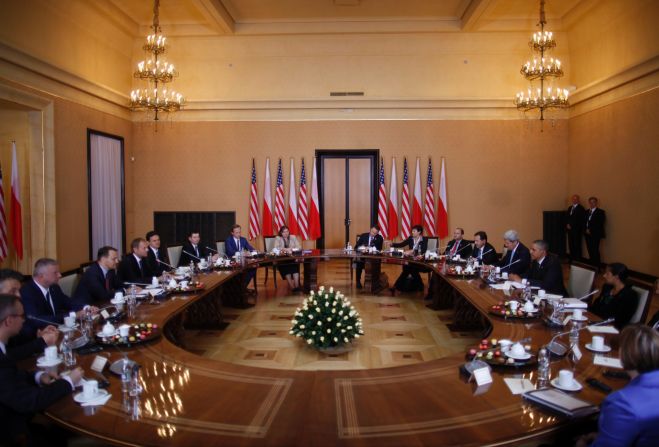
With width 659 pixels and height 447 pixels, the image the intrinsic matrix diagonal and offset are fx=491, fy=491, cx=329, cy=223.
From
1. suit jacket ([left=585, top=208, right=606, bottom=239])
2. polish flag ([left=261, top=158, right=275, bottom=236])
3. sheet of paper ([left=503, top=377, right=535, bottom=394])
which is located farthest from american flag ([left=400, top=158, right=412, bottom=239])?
sheet of paper ([left=503, top=377, right=535, bottom=394])

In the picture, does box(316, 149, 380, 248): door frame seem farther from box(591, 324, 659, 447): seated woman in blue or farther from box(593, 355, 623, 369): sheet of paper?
box(591, 324, 659, 447): seated woman in blue

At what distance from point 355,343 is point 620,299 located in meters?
2.69

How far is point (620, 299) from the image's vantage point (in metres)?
4.16

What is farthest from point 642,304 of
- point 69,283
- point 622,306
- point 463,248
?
point 69,283

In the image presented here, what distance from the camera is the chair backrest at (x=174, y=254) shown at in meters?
7.49

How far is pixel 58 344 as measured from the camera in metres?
3.21

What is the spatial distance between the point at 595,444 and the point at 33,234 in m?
8.60

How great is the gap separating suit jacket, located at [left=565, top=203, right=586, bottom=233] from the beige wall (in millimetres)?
372

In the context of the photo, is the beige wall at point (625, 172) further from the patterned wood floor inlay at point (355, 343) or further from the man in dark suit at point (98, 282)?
the man in dark suit at point (98, 282)

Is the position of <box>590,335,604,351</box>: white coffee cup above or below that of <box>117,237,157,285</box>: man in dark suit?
below

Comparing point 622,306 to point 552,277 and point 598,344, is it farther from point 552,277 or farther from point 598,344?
point 598,344

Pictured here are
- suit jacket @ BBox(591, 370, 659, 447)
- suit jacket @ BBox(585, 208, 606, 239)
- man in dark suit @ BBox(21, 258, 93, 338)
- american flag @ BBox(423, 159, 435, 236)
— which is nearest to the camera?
suit jacket @ BBox(591, 370, 659, 447)

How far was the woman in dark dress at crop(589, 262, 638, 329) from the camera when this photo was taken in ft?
13.4

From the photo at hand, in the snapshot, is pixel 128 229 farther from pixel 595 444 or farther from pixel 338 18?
pixel 595 444
